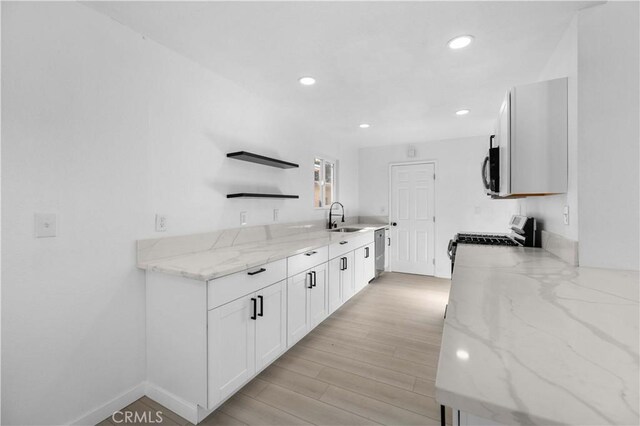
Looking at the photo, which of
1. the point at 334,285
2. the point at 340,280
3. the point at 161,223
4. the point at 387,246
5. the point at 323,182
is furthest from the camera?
the point at 387,246

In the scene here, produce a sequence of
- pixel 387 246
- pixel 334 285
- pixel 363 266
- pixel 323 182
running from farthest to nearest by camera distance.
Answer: pixel 387 246 → pixel 323 182 → pixel 363 266 → pixel 334 285

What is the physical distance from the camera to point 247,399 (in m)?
1.79

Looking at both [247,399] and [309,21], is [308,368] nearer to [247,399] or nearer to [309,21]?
[247,399]

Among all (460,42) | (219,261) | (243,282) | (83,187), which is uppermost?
(460,42)

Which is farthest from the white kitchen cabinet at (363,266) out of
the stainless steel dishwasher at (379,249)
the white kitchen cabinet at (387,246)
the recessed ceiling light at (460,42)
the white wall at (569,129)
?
the recessed ceiling light at (460,42)

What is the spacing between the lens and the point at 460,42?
1896 mm

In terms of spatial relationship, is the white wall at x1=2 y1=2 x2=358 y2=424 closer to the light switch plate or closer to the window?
the light switch plate

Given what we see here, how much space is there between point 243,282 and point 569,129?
2133 millimetres

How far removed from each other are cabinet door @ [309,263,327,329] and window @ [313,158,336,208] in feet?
4.56

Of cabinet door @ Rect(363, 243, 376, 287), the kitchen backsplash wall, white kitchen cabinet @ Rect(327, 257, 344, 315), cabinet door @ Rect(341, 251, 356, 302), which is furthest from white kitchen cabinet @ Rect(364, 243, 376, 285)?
the kitchen backsplash wall

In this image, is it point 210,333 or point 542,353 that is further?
point 210,333

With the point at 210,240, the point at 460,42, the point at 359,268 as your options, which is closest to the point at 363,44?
the point at 460,42

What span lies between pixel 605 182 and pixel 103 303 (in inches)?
113

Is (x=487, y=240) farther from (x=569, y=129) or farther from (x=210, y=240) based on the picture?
(x=210, y=240)
